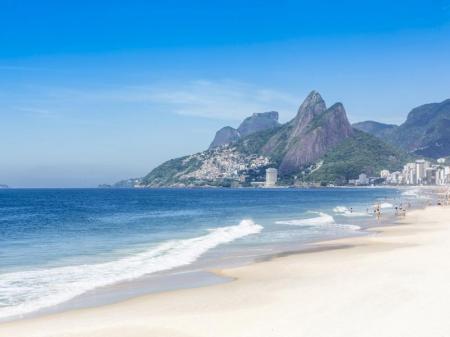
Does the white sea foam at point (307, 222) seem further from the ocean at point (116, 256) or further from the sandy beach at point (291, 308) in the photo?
the sandy beach at point (291, 308)

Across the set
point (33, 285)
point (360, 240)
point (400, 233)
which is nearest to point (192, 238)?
point (360, 240)

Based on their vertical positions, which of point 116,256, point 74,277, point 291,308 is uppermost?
point 291,308

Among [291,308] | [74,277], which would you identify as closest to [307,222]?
[74,277]

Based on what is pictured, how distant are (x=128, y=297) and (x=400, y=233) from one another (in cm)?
2859

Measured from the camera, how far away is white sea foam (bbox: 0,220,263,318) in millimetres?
17562

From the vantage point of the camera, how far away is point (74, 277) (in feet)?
72.7

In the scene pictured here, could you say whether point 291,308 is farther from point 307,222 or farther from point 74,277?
point 307,222

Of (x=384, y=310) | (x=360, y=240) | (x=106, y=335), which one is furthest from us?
(x=360, y=240)

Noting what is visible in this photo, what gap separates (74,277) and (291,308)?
10931mm

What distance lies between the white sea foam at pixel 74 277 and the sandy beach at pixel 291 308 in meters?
2.34

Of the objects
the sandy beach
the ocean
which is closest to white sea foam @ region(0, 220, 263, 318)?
the ocean

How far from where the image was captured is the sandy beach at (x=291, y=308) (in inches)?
515

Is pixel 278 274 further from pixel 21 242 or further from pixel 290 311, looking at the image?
pixel 21 242

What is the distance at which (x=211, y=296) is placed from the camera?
1784cm
